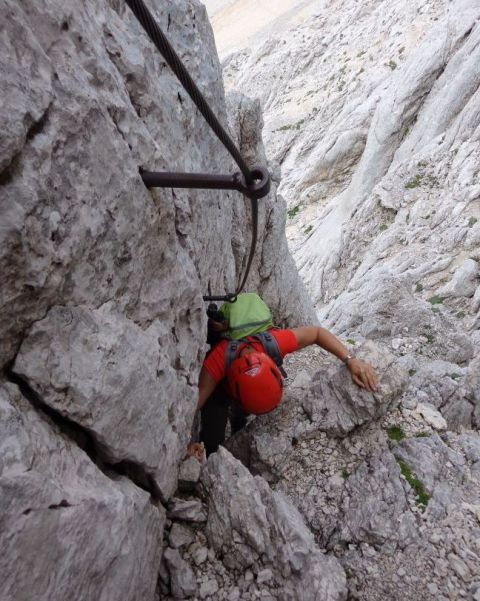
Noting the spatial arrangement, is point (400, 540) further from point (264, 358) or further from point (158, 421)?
point (158, 421)

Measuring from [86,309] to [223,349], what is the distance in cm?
227

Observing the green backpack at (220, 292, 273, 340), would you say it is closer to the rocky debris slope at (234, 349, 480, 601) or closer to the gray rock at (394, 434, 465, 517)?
the rocky debris slope at (234, 349, 480, 601)

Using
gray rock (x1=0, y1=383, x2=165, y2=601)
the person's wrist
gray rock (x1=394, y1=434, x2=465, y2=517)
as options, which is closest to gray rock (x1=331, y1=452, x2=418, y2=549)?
gray rock (x1=394, y1=434, x2=465, y2=517)

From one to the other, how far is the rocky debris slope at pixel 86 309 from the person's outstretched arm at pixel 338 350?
5.21 feet

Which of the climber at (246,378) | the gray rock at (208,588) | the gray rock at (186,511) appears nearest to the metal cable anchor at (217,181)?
the climber at (246,378)

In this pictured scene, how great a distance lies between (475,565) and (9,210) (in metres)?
4.70

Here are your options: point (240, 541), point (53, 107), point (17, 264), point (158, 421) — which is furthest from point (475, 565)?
point (53, 107)

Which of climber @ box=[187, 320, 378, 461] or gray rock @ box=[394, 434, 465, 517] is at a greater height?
climber @ box=[187, 320, 378, 461]

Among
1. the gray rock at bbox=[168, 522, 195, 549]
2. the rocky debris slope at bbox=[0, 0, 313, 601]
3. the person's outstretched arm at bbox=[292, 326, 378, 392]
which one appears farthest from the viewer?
the person's outstretched arm at bbox=[292, 326, 378, 392]

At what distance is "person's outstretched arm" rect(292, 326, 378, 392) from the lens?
500 cm

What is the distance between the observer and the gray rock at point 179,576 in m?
3.39

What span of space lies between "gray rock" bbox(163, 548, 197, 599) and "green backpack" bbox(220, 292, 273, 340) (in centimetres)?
221

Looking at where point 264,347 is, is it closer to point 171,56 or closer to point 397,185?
point 171,56

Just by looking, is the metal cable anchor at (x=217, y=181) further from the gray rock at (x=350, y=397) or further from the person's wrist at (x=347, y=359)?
the gray rock at (x=350, y=397)
